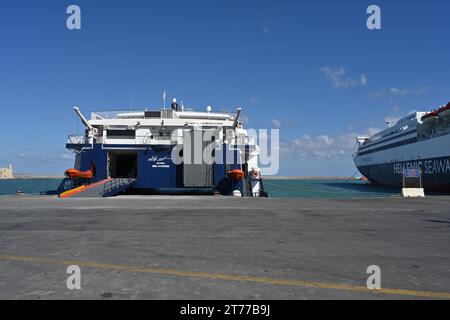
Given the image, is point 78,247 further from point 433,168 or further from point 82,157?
point 433,168

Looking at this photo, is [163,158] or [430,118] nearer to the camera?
[163,158]

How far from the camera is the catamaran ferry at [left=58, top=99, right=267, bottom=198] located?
24.8 meters

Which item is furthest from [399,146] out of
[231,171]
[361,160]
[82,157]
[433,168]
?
[82,157]

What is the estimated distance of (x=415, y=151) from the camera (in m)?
53.2

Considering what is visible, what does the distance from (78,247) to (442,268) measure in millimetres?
6249

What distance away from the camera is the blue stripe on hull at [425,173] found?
4453cm

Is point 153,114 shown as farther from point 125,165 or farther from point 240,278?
point 240,278

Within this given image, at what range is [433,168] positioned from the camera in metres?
47.2

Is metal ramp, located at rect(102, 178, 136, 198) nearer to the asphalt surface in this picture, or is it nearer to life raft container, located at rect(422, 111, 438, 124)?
the asphalt surface

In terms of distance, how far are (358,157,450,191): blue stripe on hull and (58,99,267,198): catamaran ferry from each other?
30.7 m

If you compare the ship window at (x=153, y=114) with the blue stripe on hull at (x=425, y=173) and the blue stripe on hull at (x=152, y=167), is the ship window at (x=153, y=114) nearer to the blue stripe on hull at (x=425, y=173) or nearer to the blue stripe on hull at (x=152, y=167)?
the blue stripe on hull at (x=152, y=167)
